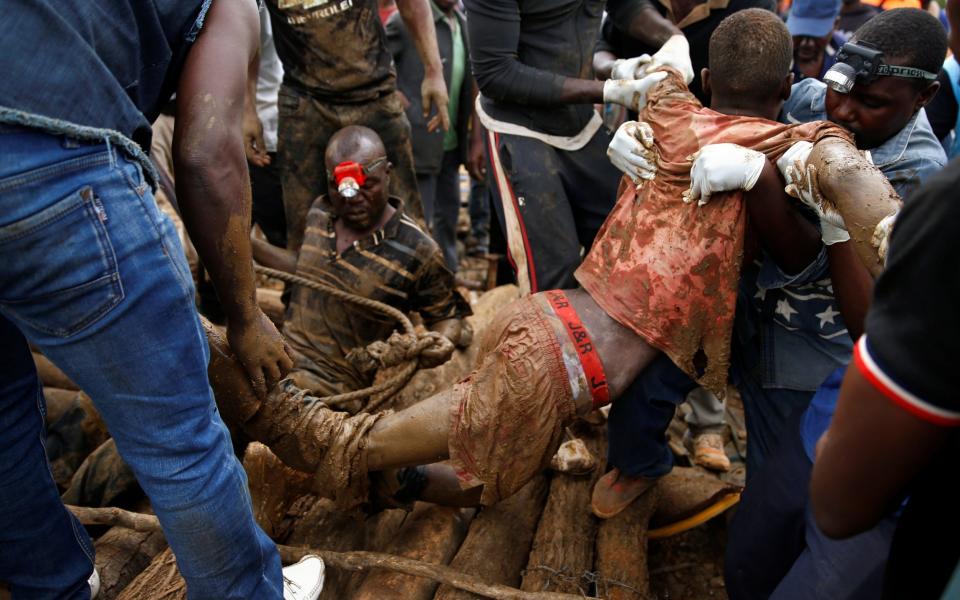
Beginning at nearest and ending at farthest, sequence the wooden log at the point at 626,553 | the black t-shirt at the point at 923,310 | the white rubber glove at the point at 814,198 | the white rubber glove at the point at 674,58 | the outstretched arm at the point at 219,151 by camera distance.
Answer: the black t-shirt at the point at 923,310 → the outstretched arm at the point at 219,151 → the white rubber glove at the point at 814,198 → the wooden log at the point at 626,553 → the white rubber glove at the point at 674,58

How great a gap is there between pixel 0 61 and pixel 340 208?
219 cm

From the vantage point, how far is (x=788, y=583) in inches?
73.0

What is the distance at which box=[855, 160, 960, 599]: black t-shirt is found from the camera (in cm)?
89

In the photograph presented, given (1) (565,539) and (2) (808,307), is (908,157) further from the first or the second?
(1) (565,539)

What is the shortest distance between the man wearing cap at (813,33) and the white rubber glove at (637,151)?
9.56ft

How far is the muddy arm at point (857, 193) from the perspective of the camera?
165 cm

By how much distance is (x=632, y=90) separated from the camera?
2.85 m

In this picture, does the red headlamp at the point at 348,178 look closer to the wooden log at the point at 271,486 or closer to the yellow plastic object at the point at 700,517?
the wooden log at the point at 271,486

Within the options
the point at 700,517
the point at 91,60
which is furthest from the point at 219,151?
the point at 700,517

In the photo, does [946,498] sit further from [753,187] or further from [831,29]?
[831,29]

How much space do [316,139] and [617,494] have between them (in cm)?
277

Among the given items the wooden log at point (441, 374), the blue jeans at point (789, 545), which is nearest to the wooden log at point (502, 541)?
the wooden log at point (441, 374)

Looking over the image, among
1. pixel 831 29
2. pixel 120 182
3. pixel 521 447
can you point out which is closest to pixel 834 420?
pixel 521 447

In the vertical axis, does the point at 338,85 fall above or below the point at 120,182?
below
